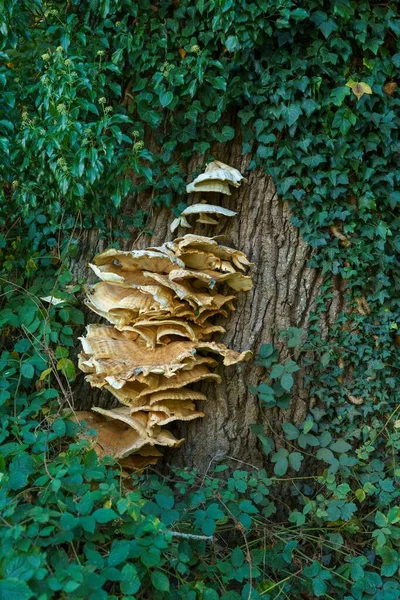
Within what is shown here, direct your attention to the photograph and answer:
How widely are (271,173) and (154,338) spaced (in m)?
1.29

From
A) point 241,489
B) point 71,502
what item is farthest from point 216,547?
point 71,502

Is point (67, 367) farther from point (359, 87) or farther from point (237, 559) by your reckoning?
point (359, 87)

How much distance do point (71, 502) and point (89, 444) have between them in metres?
0.64

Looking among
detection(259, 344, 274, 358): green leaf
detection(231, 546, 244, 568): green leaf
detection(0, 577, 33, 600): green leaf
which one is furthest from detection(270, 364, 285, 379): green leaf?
detection(0, 577, 33, 600): green leaf

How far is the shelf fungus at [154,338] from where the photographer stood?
3.35 meters

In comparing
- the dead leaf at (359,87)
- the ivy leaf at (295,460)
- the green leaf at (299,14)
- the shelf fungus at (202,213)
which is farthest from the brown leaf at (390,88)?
the ivy leaf at (295,460)

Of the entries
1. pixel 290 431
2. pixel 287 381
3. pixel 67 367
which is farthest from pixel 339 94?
pixel 67 367

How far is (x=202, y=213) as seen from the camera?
3711 mm

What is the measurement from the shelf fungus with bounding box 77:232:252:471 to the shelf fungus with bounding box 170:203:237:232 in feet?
0.66

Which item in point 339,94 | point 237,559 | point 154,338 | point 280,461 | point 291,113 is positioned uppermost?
point 339,94

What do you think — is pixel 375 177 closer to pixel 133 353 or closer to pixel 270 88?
pixel 270 88

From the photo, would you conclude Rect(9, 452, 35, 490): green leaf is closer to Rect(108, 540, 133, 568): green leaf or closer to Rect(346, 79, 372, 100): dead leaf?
Rect(108, 540, 133, 568): green leaf

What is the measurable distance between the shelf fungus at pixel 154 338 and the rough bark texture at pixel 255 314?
13 centimetres

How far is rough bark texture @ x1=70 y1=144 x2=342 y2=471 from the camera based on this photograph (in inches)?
147
